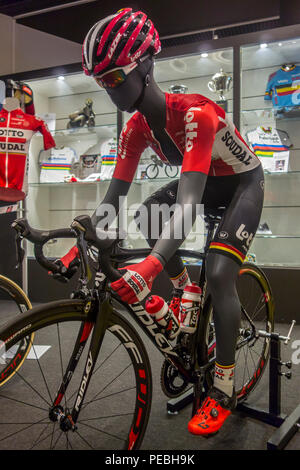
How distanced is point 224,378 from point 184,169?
846 millimetres

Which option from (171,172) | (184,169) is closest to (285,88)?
→ (171,172)

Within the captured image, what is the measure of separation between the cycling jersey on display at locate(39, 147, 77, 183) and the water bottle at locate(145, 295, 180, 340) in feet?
11.1

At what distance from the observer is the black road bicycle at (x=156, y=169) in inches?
155

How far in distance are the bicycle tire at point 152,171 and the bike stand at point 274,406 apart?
2642 millimetres

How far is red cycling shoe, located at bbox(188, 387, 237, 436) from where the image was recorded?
1327 millimetres

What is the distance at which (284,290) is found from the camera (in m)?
3.22

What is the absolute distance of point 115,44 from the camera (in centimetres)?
120

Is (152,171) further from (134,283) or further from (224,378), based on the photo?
(134,283)

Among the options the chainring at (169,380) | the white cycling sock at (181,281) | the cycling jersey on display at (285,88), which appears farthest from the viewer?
the cycling jersey on display at (285,88)

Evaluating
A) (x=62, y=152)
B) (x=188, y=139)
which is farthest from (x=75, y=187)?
(x=188, y=139)

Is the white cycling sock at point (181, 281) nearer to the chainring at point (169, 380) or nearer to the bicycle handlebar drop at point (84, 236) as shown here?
the chainring at point (169, 380)

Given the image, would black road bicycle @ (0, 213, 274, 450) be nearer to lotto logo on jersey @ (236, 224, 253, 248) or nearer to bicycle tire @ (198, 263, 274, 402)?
bicycle tire @ (198, 263, 274, 402)

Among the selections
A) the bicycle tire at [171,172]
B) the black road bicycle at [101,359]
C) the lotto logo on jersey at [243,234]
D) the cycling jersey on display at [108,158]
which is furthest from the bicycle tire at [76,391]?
the cycling jersey on display at [108,158]
